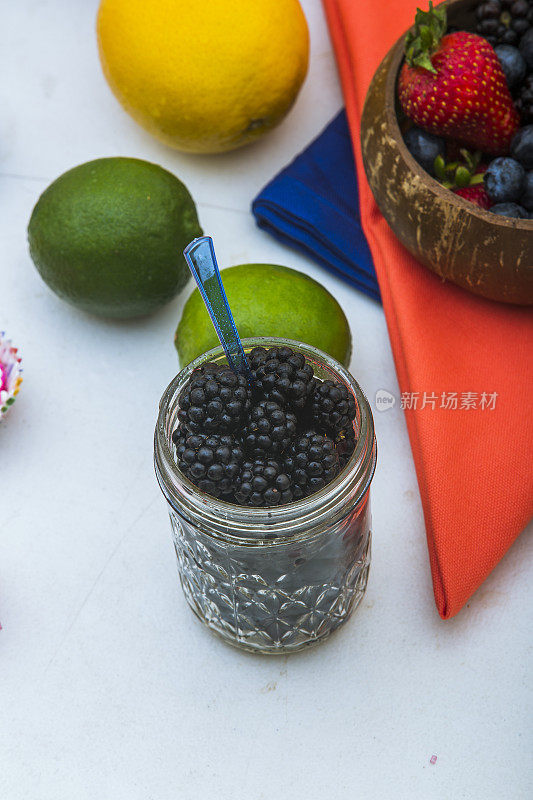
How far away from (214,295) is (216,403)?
7cm

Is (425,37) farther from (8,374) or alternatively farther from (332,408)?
(8,374)

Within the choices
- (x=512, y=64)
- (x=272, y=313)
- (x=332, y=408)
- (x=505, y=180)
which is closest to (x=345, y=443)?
(x=332, y=408)

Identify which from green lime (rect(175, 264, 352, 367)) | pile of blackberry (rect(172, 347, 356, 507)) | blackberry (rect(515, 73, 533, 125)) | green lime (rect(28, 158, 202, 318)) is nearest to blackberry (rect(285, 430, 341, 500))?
pile of blackberry (rect(172, 347, 356, 507))

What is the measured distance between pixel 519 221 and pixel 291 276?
19cm

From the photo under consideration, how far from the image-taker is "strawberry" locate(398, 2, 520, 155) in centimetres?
70

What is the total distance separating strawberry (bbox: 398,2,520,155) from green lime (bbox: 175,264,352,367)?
174 mm

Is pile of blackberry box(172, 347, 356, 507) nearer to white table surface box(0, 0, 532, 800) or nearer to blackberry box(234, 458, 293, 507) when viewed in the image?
blackberry box(234, 458, 293, 507)

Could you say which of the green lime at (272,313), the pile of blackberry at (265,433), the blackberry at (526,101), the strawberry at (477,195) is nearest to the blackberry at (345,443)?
the pile of blackberry at (265,433)

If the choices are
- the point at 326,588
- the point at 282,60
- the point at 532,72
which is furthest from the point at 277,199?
the point at 326,588

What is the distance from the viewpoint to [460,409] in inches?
28.2

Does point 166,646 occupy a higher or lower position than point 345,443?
lower

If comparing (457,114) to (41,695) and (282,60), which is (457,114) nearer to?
(282,60)

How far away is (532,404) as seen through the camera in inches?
28.2

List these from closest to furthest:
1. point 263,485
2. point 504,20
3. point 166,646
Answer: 1. point 263,485
2. point 166,646
3. point 504,20
